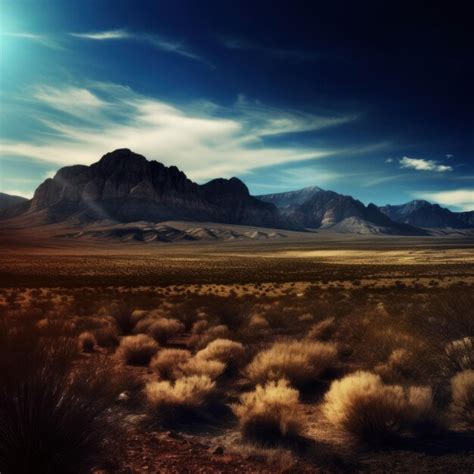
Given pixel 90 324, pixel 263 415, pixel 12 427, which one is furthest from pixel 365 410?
pixel 90 324

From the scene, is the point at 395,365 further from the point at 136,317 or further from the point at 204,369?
the point at 136,317

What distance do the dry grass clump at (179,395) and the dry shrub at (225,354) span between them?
242 cm

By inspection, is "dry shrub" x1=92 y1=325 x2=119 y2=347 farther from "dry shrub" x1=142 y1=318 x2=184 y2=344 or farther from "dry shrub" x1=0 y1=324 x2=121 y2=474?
"dry shrub" x1=0 y1=324 x2=121 y2=474

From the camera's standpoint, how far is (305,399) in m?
8.40

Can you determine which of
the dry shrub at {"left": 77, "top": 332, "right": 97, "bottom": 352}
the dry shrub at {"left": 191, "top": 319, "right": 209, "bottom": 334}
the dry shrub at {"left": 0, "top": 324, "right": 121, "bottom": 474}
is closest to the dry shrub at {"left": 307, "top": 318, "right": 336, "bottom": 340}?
the dry shrub at {"left": 191, "top": 319, "right": 209, "bottom": 334}

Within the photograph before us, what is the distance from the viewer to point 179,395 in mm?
7465

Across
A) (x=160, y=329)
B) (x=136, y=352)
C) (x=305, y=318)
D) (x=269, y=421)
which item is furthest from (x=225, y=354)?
(x=305, y=318)

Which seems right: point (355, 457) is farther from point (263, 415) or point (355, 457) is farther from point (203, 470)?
point (203, 470)

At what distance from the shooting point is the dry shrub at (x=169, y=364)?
9442 millimetres

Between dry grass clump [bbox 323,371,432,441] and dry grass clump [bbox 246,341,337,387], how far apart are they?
2062mm

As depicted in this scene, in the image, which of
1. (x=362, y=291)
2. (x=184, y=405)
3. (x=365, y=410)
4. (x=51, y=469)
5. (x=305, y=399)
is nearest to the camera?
(x=51, y=469)

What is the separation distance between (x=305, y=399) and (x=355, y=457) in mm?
2727

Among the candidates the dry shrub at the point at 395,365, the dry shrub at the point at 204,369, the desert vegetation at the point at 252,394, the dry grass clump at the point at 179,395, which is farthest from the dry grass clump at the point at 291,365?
the dry grass clump at the point at 179,395

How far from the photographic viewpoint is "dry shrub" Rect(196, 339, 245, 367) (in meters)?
10.5
